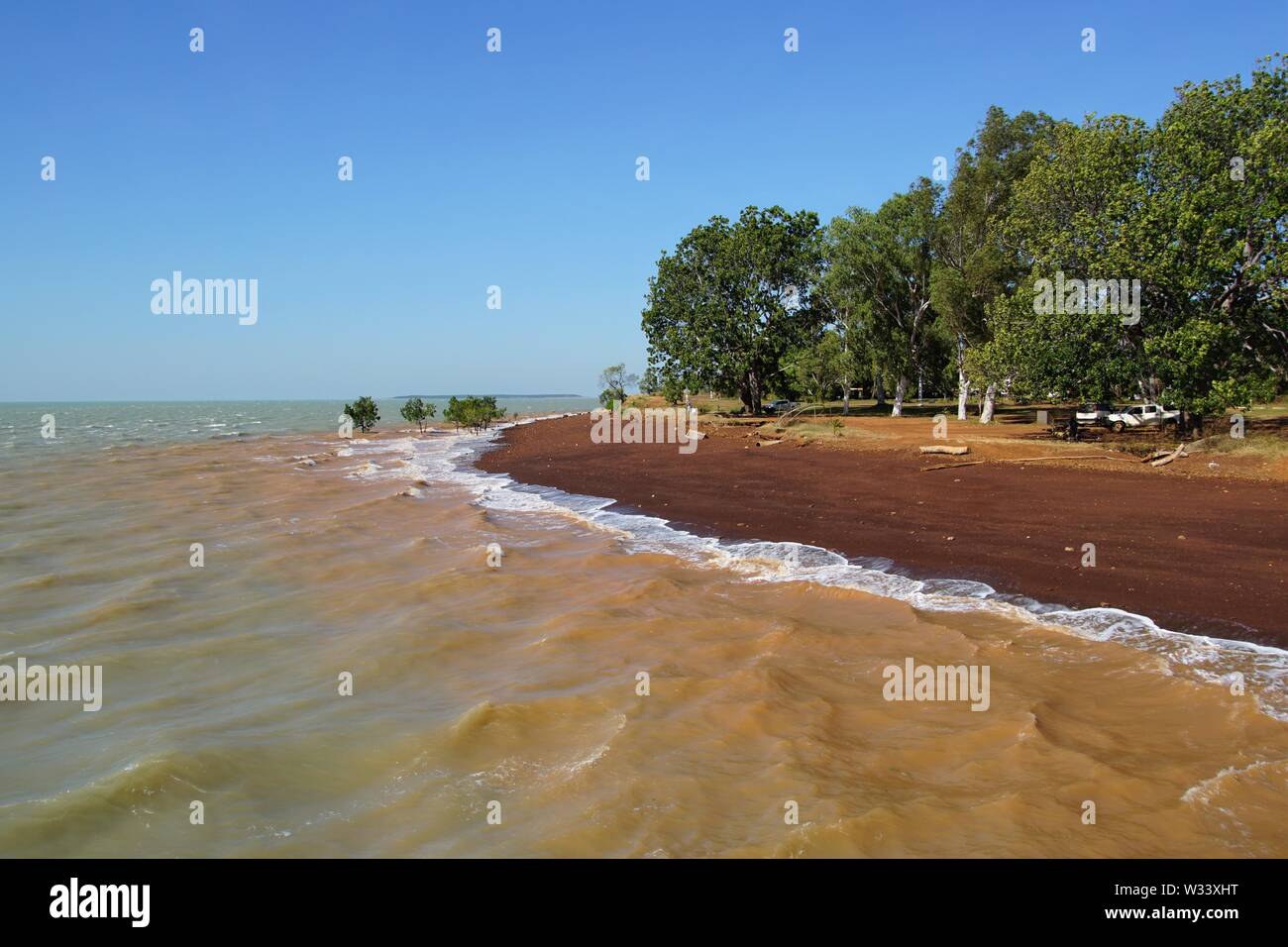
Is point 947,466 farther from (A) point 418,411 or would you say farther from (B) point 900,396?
(A) point 418,411

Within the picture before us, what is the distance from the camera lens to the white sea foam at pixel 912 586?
7.69 meters

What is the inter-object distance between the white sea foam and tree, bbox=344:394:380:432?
120 feet

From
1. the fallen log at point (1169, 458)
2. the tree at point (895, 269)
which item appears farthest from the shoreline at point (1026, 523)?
the tree at point (895, 269)

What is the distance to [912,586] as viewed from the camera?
37.1ft

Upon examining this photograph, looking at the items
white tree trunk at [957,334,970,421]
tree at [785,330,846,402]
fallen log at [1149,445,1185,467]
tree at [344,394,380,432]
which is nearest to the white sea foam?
fallen log at [1149,445,1185,467]

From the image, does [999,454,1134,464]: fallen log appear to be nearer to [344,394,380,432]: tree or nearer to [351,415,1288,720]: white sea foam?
[351,415,1288,720]: white sea foam

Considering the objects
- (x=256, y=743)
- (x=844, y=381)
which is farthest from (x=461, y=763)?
(x=844, y=381)

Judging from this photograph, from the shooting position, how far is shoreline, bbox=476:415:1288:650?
10.2 m

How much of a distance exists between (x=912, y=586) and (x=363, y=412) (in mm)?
53739

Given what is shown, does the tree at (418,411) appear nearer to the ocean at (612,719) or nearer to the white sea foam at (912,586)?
the white sea foam at (912,586)

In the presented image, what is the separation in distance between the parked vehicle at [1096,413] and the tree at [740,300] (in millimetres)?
17187

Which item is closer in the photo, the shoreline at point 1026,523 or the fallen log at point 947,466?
the shoreline at point 1026,523
